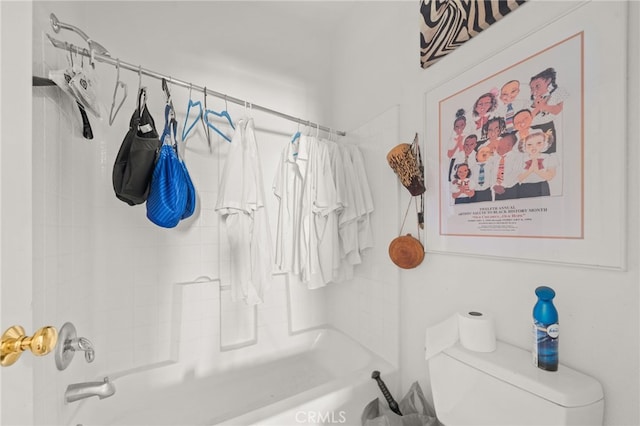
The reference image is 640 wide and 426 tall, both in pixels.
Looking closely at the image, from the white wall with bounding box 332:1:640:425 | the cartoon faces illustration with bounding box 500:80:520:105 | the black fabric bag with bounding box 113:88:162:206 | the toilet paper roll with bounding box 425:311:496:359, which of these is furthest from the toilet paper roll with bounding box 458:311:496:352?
the black fabric bag with bounding box 113:88:162:206

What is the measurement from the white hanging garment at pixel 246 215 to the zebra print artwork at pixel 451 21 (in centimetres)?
90

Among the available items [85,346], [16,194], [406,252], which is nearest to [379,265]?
[406,252]

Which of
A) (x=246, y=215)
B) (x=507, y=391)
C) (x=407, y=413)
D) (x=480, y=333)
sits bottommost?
(x=407, y=413)

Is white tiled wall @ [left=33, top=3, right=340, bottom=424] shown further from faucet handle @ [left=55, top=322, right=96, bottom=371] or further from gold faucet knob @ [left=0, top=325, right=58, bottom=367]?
gold faucet knob @ [left=0, top=325, right=58, bottom=367]

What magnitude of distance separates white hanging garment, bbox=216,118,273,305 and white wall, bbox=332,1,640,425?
68 cm

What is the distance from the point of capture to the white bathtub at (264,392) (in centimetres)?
109

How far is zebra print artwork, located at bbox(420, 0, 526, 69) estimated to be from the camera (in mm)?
926

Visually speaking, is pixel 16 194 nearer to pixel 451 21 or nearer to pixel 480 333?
pixel 480 333

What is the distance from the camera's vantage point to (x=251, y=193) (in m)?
1.30

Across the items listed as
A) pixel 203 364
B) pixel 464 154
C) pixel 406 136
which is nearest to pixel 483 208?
pixel 464 154

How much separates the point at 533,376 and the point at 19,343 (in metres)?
1.09

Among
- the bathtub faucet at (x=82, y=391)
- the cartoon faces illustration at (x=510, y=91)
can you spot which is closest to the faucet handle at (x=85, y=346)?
the bathtub faucet at (x=82, y=391)

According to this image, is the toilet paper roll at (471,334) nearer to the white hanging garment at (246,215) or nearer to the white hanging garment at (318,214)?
the white hanging garment at (318,214)

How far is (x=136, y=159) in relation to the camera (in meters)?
0.99
